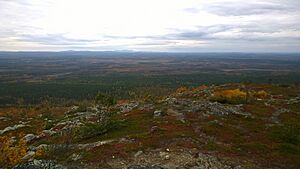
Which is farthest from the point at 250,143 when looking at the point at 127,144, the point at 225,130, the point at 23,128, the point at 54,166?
the point at 23,128

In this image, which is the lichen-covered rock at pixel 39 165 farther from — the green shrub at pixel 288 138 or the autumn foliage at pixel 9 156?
the green shrub at pixel 288 138

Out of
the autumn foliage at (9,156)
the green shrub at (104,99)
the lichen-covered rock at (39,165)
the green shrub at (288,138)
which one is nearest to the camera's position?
the autumn foliage at (9,156)

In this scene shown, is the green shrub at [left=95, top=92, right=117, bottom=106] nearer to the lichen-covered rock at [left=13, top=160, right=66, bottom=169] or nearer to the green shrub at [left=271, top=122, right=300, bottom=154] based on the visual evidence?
Result: the lichen-covered rock at [left=13, top=160, right=66, bottom=169]

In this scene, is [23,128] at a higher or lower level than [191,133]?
lower

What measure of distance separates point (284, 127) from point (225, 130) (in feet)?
19.5

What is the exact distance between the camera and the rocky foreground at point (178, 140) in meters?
23.2

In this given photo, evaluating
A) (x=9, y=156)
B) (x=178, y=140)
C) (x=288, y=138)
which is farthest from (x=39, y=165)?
(x=288, y=138)

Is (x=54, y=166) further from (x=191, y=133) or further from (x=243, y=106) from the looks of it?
(x=243, y=106)

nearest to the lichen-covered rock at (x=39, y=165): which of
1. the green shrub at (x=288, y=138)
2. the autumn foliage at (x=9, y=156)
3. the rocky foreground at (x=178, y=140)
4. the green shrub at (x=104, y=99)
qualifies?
the rocky foreground at (x=178, y=140)

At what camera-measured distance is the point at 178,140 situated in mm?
27484

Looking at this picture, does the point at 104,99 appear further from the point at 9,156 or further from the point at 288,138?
the point at 288,138

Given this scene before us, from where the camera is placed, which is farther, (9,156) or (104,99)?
(104,99)

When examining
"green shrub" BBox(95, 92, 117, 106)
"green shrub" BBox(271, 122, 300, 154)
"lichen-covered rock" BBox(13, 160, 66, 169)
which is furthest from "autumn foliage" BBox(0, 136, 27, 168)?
"green shrub" BBox(271, 122, 300, 154)

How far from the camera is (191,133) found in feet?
97.5
